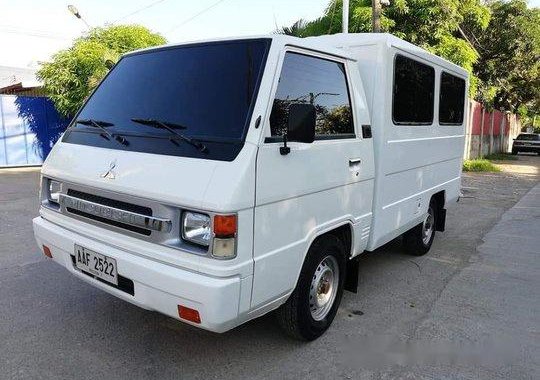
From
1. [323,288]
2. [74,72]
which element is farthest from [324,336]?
[74,72]

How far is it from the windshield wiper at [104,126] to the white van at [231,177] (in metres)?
0.01

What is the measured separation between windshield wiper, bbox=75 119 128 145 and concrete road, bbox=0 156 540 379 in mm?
1527

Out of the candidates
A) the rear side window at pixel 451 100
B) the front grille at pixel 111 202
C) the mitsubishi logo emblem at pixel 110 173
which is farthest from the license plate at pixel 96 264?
the rear side window at pixel 451 100

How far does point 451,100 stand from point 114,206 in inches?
184

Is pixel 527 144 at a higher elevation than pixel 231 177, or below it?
higher

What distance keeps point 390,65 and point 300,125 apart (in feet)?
5.50

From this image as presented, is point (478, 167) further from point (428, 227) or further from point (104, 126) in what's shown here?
point (104, 126)

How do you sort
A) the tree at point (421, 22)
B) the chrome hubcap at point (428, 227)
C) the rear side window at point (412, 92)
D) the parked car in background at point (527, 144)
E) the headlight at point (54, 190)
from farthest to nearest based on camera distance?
the parked car in background at point (527, 144) → the tree at point (421, 22) → the chrome hubcap at point (428, 227) → the rear side window at point (412, 92) → the headlight at point (54, 190)

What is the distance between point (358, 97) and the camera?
375cm

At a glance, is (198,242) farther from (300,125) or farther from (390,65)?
(390,65)

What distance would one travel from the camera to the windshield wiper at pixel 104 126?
10.1ft

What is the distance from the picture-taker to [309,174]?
307cm

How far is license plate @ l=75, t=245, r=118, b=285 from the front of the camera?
288 cm

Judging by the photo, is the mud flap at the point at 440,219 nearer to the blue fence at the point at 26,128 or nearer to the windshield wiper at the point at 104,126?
the windshield wiper at the point at 104,126
